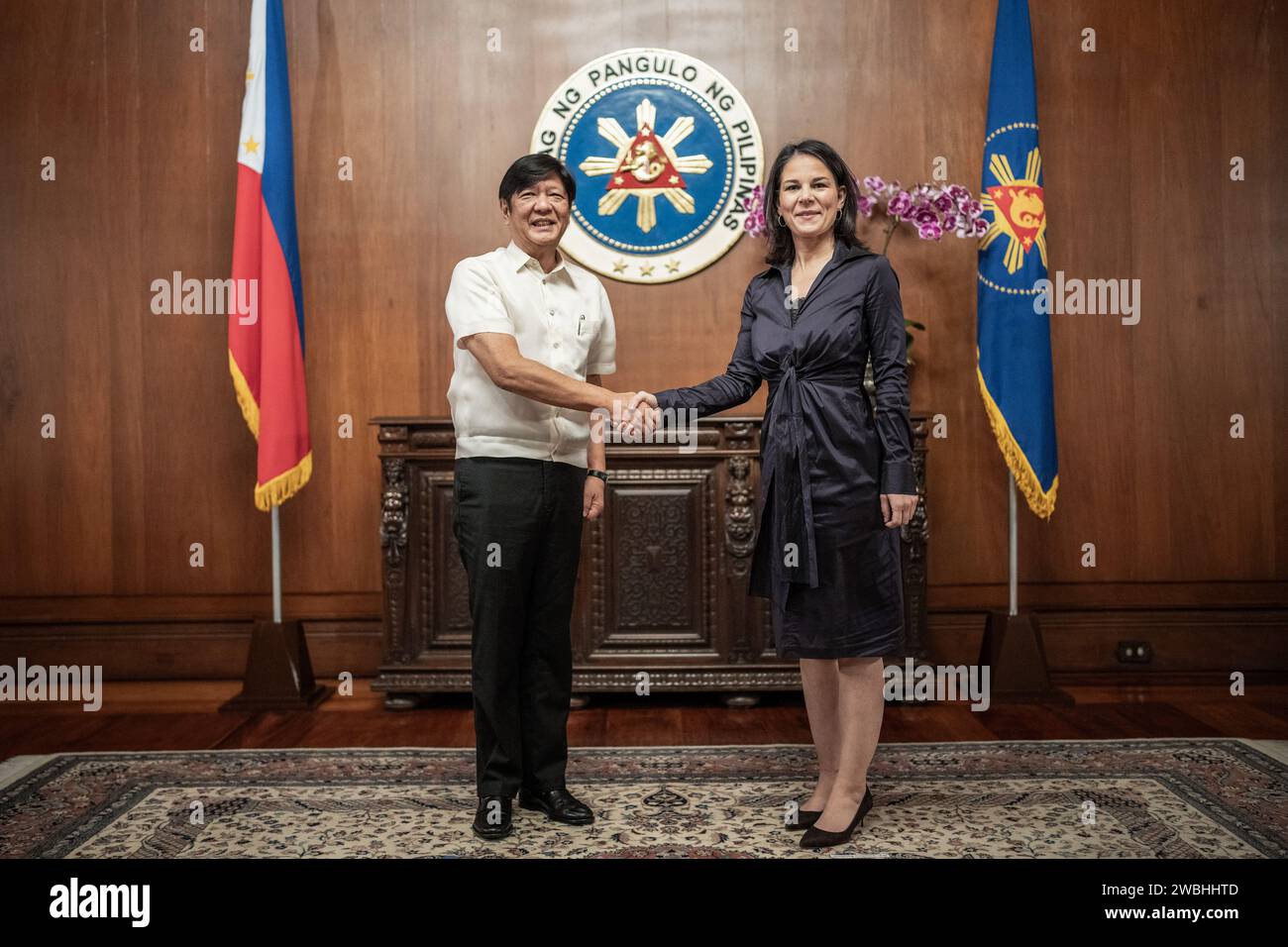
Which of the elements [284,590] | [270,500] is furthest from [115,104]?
[284,590]

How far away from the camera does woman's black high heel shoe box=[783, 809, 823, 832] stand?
2.41 metres

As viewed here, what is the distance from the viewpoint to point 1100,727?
3.36m

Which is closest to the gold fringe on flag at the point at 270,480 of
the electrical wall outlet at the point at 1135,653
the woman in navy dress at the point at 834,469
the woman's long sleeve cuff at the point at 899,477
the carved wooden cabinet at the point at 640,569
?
the carved wooden cabinet at the point at 640,569

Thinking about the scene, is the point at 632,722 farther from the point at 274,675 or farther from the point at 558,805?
the point at 274,675

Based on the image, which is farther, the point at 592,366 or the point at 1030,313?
the point at 1030,313

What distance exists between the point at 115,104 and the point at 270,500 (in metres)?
1.76

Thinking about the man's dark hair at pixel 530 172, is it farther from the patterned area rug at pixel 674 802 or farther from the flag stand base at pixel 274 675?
the flag stand base at pixel 274 675

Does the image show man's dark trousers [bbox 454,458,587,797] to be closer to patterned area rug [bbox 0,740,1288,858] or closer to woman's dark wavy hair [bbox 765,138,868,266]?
patterned area rug [bbox 0,740,1288,858]

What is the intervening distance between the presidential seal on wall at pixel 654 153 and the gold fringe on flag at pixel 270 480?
50.6 inches

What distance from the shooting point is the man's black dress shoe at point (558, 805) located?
246cm

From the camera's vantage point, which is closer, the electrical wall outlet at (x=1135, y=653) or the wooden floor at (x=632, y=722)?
the wooden floor at (x=632, y=722)

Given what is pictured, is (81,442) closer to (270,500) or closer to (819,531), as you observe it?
(270,500)

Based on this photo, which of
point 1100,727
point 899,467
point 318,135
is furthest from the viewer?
point 318,135

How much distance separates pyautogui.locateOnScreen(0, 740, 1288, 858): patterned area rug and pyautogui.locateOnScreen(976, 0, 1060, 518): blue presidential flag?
3.53 feet
